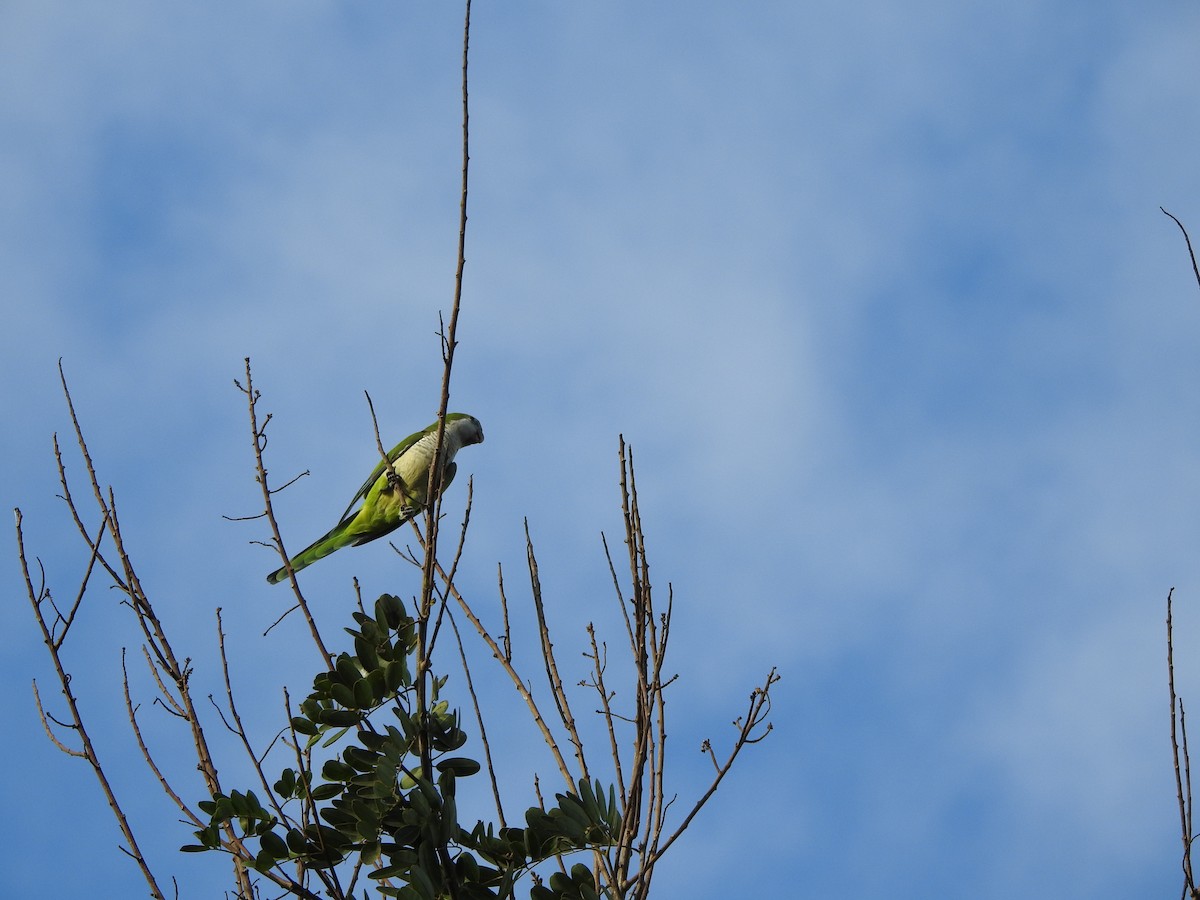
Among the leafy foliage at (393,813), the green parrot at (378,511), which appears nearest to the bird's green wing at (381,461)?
the green parrot at (378,511)

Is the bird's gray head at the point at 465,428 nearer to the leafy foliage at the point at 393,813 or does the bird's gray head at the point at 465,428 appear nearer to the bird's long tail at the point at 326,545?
→ the bird's long tail at the point at 326,545

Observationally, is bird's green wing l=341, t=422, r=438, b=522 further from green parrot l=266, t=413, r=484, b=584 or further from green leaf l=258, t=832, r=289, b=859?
green leaf l=258, t=832, r=289, b=859

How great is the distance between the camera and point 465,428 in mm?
6160

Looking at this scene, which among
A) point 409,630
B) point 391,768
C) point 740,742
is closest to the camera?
point 391,768

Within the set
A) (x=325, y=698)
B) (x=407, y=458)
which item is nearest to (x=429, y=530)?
(x=325, y=698)

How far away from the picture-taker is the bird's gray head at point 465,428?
19.7 ft

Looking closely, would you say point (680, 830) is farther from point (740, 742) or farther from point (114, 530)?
point (114, 530)

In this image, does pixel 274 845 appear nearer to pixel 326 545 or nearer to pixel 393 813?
pixel 393 813

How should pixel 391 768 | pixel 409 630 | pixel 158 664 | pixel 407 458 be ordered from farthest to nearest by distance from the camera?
pixel 407 458, pixel 158 664, pixel 409 630, pixel 391 768

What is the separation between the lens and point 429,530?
7.20 feet

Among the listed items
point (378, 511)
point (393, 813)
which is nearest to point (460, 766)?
point (393, 813)

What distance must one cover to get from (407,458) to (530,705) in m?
2.84

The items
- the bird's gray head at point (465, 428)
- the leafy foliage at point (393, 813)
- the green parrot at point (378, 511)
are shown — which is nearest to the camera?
the leafy foliage at point (393, 813)

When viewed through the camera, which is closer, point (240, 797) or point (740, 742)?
point (240, 797)
